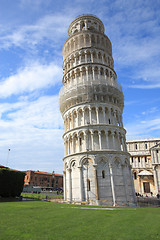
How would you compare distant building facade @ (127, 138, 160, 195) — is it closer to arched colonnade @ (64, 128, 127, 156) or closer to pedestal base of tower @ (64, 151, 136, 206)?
arched colonnade @ (64, 128, 127, 156)

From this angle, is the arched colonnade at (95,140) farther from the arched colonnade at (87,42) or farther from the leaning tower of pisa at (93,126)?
the arched colonnade at (87,42)

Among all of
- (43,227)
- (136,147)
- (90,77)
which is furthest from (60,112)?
(136,147)

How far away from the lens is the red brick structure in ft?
302

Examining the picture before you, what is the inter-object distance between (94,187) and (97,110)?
44.3 feet

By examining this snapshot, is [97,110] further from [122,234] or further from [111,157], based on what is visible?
[122,234]

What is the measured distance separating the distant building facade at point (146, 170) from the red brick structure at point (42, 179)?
166 feet

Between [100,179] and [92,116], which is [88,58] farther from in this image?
[100,179]

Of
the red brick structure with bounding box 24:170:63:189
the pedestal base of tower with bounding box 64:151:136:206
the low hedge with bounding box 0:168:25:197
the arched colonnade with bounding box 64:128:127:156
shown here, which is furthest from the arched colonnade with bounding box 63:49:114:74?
the red brick structure with bounding box 24:170:63:189

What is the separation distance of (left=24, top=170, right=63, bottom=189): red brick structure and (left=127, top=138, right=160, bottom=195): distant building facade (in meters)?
50.7

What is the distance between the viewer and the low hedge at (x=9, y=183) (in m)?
29.3

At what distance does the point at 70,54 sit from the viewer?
4009 centimetres

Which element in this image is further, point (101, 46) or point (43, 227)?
point (101, 46)

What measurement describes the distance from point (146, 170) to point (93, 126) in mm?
42957

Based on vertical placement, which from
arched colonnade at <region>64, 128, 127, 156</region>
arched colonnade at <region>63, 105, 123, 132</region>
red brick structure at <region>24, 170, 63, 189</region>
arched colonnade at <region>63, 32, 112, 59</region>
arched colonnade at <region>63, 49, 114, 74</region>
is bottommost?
red brick structure at <region>24, 170, 63, 189</region>
